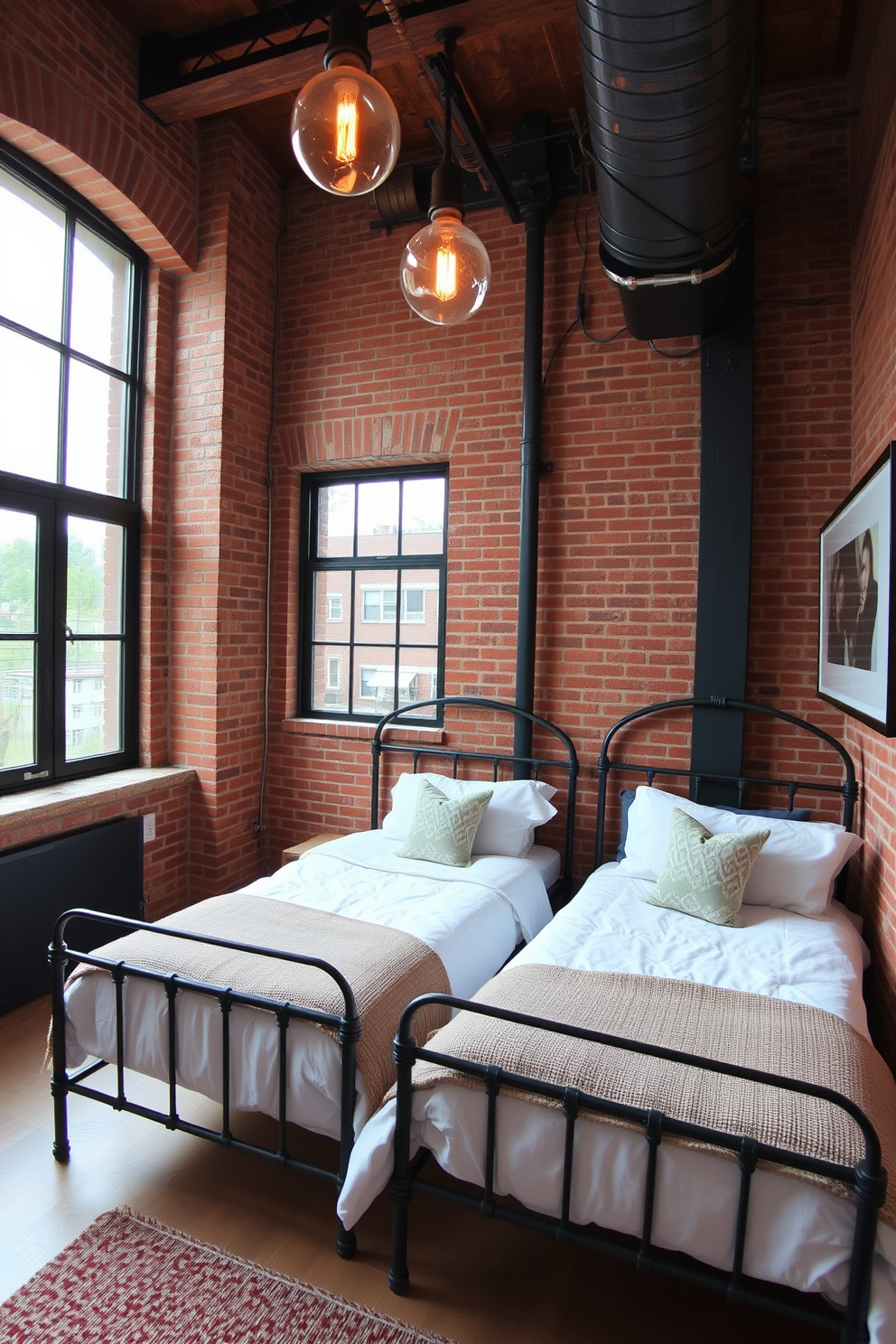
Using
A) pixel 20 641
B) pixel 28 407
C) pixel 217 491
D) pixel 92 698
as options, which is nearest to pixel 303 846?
pixel 92 698

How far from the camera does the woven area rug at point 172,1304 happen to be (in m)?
1.74

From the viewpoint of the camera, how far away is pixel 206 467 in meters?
4.10

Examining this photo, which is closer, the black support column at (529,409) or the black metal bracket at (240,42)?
the black metal bracket at (240,42)

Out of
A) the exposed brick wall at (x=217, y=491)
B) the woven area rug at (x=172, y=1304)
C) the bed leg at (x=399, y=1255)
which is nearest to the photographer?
the woven area rug at (x=172, y=1304)

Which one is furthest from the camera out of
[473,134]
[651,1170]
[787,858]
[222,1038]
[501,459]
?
[501,459]

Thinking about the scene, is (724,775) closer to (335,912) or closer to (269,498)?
(335,912)

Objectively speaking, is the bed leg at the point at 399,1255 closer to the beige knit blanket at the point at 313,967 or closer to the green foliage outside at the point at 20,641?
the beige knit blanket at the point at 313,967

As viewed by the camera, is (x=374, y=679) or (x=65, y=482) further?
(x=374, y=679)

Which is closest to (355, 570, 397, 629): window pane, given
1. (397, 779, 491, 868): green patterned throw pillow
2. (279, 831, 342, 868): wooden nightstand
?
(279, 831, 342, 868): wooden nightstand

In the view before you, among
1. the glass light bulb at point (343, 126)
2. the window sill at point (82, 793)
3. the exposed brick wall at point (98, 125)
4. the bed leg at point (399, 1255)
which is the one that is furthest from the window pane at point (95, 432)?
the bed leg at point (399, 1255)

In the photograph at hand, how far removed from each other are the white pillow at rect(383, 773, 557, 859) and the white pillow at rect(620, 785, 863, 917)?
541 mm

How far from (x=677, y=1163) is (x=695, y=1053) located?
0.87ft

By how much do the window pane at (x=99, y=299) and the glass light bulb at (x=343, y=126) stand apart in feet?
8.18

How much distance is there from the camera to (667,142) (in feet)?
7.06
